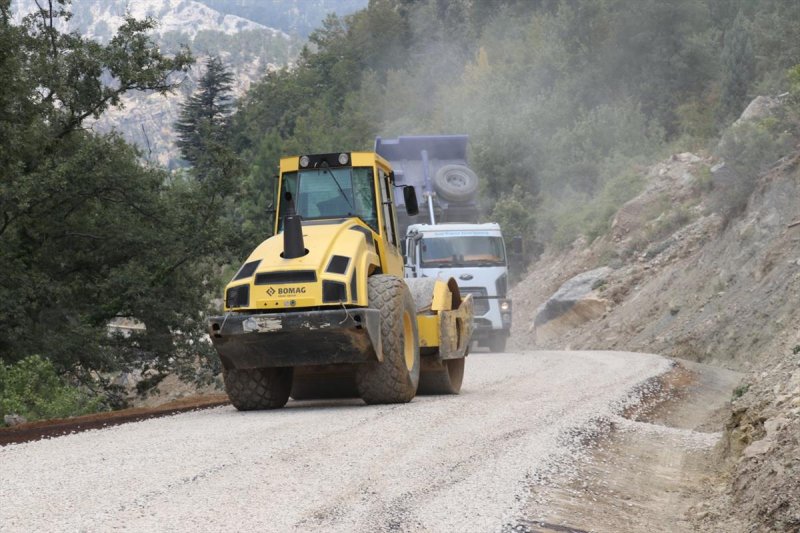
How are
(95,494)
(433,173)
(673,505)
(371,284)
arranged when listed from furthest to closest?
(433,173)
(371,284)
(673,505)
(95,494)

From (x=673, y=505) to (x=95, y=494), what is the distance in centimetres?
413

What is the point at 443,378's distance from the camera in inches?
545

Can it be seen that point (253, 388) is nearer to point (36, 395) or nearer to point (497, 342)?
point (36, 395)

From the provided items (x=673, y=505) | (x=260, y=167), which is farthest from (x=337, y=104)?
(x=673, y=505)

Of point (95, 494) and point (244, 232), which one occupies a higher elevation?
point (244, 232)

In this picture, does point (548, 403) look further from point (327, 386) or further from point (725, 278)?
point (725, 278)

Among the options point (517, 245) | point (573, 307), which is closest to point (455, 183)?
point (517, 245)

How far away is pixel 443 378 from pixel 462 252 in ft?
37.8

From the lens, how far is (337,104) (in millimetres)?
94625

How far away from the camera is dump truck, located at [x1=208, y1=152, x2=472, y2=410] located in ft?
37.8

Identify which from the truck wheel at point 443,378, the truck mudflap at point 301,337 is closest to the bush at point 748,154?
the truck wheel at point 443,378

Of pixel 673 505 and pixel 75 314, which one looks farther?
pixel 75 314

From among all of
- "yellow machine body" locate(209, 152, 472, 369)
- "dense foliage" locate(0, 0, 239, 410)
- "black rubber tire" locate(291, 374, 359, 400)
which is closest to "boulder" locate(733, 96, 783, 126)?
"dense foliage" locate(0, 0, 239, 410)

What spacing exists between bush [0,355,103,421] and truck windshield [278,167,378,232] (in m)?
5.71
